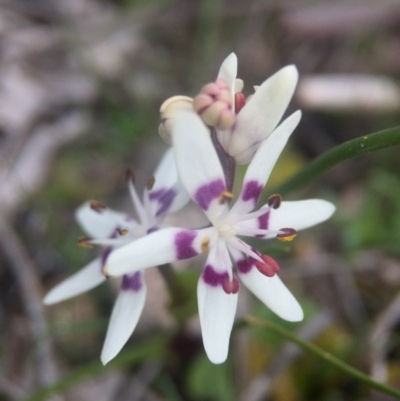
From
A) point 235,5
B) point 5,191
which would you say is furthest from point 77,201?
point 235,5

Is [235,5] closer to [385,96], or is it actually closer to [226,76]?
[385,96]

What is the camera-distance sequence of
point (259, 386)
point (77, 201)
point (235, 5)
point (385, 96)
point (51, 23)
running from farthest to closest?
point (235, 5) < point (51, 23) < point (385, 96) < point (77, 201) < point (259, 386)

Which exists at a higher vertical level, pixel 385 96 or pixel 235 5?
pixel 235 5

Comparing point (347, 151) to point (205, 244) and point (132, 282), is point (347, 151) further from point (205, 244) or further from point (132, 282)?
point (132, 282)

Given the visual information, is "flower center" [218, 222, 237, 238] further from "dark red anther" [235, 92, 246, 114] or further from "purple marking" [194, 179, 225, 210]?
"dark red anther" [235, 92, 246, 114]

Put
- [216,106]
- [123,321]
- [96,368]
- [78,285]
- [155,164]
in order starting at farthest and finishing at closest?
1. [155,164]
2. [96,368]
3. [78,285]
4. [123,321]
5. [216,106]

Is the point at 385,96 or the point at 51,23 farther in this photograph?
the point at 51,23

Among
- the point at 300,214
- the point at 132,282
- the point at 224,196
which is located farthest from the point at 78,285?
the point at 300,214

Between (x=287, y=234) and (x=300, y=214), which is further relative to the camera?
(x=300, y=214)
